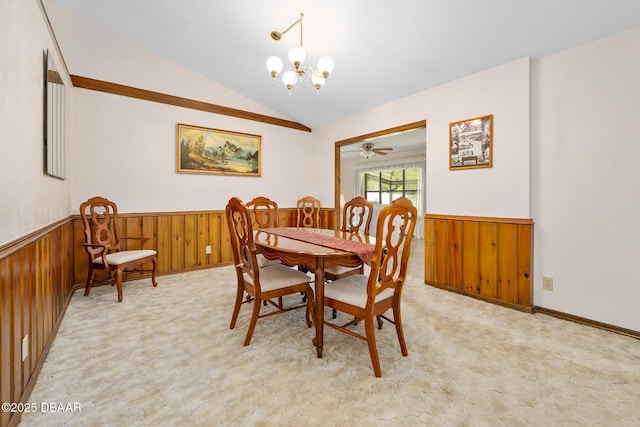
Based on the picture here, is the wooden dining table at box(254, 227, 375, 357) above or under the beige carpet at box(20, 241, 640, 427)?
above

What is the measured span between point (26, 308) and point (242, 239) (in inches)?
46.0

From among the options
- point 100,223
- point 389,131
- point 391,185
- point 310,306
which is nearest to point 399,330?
point 310,306

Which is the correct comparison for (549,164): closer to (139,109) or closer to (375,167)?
(139,109)

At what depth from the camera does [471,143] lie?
2.96 m

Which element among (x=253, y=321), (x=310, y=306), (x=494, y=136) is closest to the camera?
(x=253, y=321)

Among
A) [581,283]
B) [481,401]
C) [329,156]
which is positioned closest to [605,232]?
[581,283]

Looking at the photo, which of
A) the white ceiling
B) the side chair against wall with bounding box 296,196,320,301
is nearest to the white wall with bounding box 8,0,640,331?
the white ceiling

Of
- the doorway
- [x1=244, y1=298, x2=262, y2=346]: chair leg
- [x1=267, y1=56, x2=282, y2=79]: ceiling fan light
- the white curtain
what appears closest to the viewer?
[x1=244, y1=298, x2=262, y2=346]: chair leg

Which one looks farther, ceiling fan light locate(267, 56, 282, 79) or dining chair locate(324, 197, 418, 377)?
ceiling fan light locate(267, 56, 282, 79)

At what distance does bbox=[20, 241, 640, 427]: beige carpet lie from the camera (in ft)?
4.36

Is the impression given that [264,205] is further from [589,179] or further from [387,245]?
[589,179]

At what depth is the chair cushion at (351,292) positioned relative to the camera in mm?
1708

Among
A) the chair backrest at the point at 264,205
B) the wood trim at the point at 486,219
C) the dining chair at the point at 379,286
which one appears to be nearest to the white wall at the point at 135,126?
the chair backrest at the point at 264,205

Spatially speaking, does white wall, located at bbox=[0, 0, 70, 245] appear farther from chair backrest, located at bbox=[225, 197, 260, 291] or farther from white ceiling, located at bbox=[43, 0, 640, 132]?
white ceiling, located at bbox=[43, 0, 640, 132]
